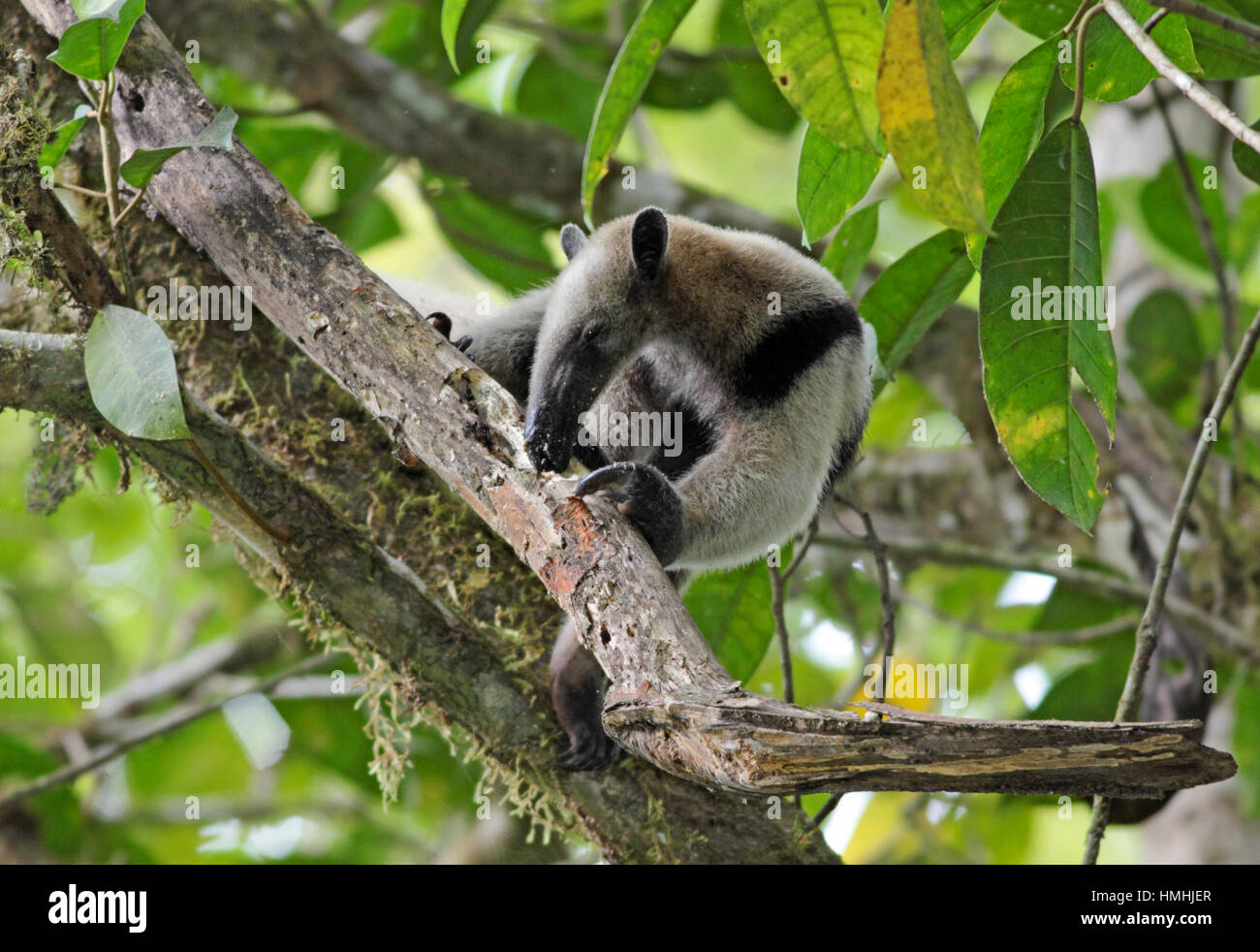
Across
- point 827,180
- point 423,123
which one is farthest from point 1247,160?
point 423,123

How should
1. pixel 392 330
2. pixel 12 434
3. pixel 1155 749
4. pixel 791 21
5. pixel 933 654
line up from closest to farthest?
pixel 1155 749
pixel 791 21
pixel 392 330
pixel 933 654
pixel 12 434

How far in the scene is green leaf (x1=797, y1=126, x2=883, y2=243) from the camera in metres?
2.79

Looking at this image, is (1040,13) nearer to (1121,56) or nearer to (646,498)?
(1121,56)

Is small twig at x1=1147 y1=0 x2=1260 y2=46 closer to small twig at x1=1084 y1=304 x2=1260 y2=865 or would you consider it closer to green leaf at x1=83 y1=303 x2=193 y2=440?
small twig at x1=1084 y1=304 x2=1260 y2=865

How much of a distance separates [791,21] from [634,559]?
1.09 metres

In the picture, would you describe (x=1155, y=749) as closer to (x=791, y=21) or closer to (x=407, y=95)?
(x=791, y=21)

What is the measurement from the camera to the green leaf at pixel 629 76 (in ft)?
8.59

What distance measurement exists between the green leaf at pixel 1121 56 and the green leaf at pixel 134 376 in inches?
82.6

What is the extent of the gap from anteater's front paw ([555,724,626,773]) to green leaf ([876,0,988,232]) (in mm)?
1624

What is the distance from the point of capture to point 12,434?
739cm

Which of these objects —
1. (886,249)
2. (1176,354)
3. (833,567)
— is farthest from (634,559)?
(886,249)

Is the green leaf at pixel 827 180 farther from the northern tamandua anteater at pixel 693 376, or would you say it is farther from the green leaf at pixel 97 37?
the green leaf at pixel 97 37

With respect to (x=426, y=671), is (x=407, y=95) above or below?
above

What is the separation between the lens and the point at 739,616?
3.69m
